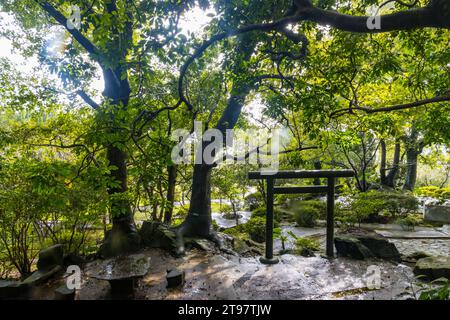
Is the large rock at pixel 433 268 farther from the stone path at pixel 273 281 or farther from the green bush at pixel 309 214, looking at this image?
the green bush at pixel 309 214

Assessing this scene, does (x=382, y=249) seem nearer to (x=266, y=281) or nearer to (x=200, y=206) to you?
(x=266, y=281)

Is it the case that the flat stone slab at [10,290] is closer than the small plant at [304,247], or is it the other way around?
the flat stone slab at [10,290]

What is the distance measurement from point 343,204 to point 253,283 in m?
7.66

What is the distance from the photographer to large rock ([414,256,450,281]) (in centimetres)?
461

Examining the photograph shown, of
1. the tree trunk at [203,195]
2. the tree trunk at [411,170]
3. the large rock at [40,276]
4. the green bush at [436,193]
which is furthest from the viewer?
the tree trunk at [411,170]

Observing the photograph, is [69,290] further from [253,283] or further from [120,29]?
[120,29]

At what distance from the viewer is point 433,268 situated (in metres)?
4.74

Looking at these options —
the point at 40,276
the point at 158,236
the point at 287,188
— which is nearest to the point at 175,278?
the point at 158,236

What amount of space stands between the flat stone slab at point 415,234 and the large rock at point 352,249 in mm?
3743

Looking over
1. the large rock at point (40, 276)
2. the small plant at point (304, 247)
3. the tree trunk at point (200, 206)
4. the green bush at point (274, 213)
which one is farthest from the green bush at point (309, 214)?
the large rock at point (40, 276)

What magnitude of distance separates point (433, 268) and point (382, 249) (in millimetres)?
1347

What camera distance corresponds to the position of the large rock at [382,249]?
601 centimetres
